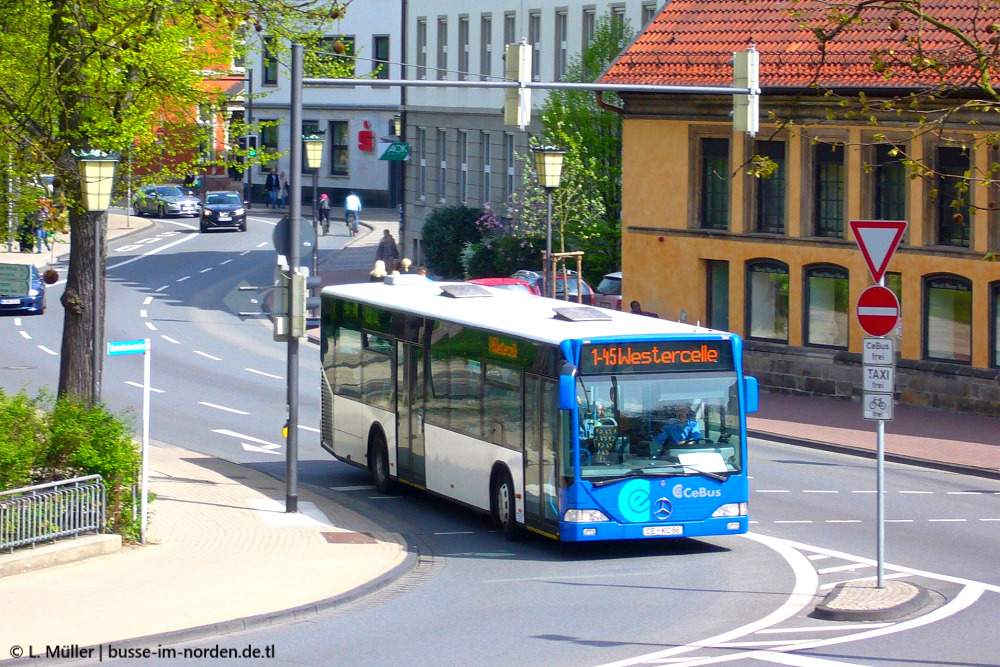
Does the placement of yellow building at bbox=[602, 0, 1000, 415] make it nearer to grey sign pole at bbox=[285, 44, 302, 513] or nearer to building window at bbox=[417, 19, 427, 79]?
grey sign pole at bbox=[285, 44, 302, 513]

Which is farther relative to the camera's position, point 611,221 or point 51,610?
point 611,221

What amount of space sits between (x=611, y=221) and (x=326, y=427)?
19111 millimetres

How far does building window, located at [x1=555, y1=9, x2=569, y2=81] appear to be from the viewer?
46.0 meters

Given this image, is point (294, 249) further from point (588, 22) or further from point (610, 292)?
point (588, 22)

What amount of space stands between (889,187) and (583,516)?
16.3 meters

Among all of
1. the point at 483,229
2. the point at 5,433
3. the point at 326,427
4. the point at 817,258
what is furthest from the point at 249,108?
the point at 5,433

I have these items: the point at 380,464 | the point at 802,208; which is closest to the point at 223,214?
the point at 802,208

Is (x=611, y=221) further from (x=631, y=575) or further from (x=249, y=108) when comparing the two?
(x=249, y=108)

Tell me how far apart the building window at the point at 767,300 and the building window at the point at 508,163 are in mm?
17600

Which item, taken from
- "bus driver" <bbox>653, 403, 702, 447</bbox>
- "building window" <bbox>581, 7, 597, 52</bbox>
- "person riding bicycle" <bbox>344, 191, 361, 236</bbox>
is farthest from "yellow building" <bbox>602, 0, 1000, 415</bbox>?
"person riding bicycle" <bbox>344, 191, 361, 236</bbox>

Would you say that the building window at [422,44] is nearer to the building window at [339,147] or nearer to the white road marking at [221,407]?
the building window at [339,147]

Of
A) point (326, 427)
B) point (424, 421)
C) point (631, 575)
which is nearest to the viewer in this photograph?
point (631, 575)

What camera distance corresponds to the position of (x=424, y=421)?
61.6 ft

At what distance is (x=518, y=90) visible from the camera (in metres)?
18.3
